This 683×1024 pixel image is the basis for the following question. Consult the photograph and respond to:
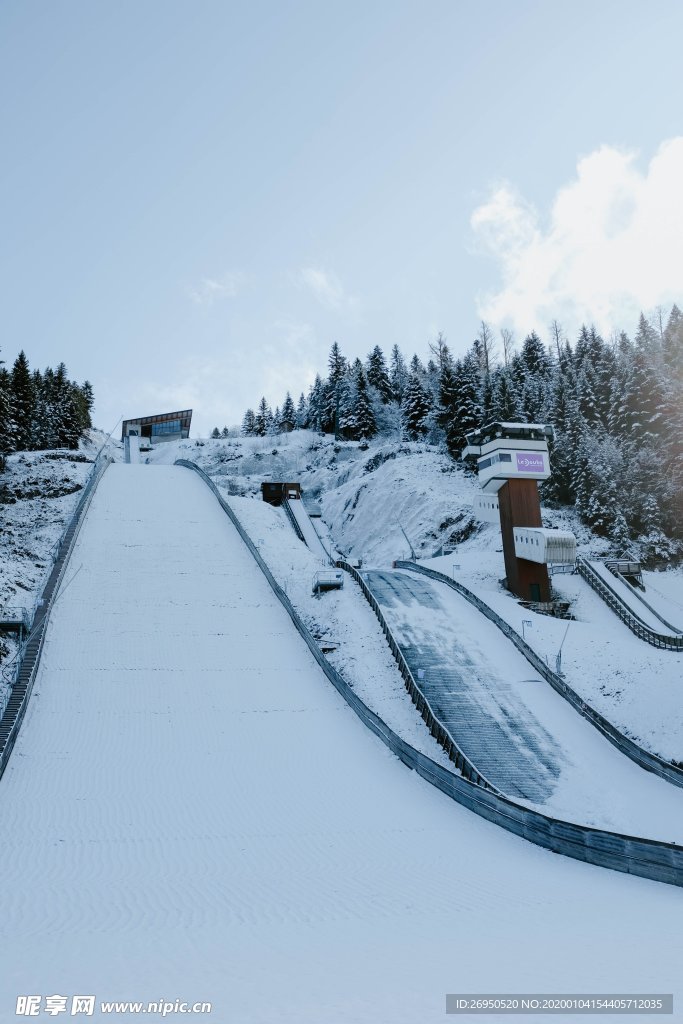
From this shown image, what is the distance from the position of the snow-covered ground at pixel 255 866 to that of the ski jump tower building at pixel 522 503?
16270mm

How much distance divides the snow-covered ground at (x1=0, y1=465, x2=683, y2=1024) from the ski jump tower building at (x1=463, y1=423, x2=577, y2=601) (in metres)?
16.3

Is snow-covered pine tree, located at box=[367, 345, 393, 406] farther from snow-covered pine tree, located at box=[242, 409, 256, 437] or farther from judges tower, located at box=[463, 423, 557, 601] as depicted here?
judges tower, located at box=[463, 423, 557, 601]

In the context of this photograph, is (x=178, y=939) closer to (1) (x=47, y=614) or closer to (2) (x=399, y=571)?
(1) (x=47, y=614)

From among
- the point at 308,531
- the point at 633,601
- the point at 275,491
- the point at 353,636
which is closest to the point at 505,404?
the point at 275,491

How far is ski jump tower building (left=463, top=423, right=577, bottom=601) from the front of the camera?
118ft

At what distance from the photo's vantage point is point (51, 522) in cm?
4353

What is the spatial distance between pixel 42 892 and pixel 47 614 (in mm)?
17922

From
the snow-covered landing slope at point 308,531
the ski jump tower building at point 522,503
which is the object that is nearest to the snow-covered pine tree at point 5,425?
the snow-covered landing slope at point 308,531

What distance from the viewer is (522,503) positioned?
127 feet

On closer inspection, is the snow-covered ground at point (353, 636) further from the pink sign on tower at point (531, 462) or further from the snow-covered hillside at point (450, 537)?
the pink sign on tower at point (531, 462)

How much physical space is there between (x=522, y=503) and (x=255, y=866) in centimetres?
3042

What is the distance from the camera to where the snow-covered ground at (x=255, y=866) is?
24.6 feet

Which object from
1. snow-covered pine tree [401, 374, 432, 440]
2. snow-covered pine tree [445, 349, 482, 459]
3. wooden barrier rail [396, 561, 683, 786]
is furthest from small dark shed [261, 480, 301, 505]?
wooden barrier rail [396, 561, 683, 786]

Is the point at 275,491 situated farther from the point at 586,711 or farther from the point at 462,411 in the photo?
the point at 586,711
